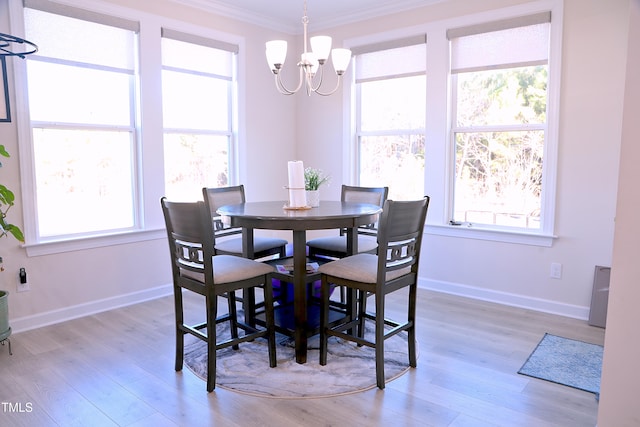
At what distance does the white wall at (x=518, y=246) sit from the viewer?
10.7 ft

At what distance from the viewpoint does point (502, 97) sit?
3789 millimetres

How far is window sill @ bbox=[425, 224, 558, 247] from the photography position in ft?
12.0

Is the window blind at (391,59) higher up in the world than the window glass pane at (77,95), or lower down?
higher up

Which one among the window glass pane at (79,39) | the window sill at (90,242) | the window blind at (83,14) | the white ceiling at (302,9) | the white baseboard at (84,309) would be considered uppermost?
the white ceiling at (302,9)

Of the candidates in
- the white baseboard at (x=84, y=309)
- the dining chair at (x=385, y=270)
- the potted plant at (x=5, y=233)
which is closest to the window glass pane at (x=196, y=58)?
the potted plant at (x=5, y=233)

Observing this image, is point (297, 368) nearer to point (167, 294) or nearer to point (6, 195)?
point (167, 294)

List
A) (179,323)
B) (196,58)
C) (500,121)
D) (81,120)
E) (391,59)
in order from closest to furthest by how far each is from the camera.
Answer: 1. (179,323)
2. (81,120)
3. (500,121)
4. (196,58)
5. (391,59)

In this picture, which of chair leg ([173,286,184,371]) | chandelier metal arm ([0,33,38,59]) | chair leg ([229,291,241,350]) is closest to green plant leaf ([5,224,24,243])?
chandelier metal arm ([0,33,38,59])

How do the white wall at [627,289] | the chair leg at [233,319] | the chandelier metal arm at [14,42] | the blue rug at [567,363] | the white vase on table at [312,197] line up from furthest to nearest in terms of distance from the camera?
the white vase on table at [312,197]
the chair leg at [233,319]
the blue rug at [567,363]
the chandelier metal arm at [14,42]
the white wall at [627,289]

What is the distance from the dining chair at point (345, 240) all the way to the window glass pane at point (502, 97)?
1076 millimetres

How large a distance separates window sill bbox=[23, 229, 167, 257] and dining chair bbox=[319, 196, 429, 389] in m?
1.98

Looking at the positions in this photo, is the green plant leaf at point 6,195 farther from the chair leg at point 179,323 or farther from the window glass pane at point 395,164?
the window glass pane at point 395,164

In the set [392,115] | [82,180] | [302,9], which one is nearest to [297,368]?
[82,180]

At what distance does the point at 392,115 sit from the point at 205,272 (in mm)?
2769
